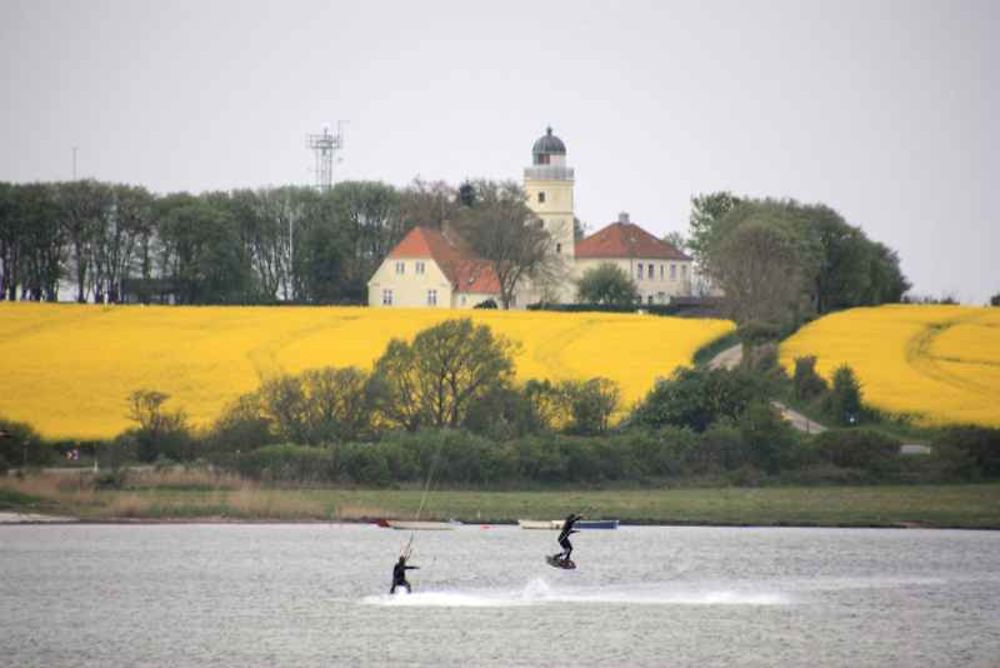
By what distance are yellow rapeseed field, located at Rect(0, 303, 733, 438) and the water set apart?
24.5 metres

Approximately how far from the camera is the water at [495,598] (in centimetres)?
6256

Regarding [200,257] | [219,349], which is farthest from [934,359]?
[200,257]

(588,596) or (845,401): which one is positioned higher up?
(845,401)

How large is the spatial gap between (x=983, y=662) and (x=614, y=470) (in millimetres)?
41855

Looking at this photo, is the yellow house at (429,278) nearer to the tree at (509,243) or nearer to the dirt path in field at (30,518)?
the tree at (509,243)

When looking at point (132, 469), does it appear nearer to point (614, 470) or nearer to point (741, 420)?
point (614, 470)

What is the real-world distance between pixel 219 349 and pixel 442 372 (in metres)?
28.9

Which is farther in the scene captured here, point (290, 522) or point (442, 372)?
point (442, 372)

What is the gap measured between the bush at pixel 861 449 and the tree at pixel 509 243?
256ft

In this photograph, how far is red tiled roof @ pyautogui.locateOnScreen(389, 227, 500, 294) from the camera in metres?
185

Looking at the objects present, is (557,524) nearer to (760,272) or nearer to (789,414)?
(789,414)

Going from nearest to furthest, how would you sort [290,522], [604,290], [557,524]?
[557,524], [290,522], [604,290]

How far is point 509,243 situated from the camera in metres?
181

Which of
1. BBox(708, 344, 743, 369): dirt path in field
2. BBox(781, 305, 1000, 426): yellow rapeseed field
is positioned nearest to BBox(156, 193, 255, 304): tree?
BBox(781, 305, 1000, 426): yellow rapeseed field
